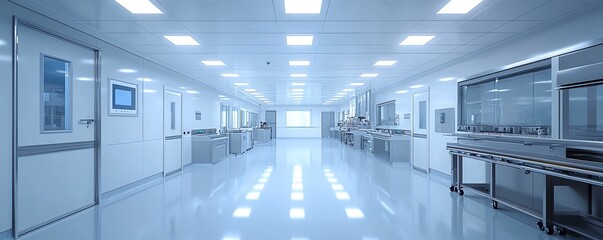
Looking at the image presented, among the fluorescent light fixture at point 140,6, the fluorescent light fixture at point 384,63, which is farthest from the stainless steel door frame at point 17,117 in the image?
the fluorescent light fixture at point 384,63

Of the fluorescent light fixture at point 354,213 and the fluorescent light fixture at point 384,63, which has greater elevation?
the fluorescent light fixture at point 384,63

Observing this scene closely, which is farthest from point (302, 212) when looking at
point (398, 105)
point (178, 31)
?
point (398, 105)

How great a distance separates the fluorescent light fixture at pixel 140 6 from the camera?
3417mm

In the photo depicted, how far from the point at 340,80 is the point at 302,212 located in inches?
247

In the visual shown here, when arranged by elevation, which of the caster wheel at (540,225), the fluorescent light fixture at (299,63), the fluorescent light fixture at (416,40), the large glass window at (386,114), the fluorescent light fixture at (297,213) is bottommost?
the fluorescent light fixture at (297,213)

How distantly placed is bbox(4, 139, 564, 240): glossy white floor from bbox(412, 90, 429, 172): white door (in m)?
1.36

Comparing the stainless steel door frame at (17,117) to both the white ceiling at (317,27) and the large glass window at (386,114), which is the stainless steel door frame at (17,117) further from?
the large glass window at (386,114)

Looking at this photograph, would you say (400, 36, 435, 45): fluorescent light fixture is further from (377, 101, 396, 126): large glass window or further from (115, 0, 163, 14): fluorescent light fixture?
(377, 101, 396, 126): large glass window

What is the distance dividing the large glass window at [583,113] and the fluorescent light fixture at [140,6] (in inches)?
206

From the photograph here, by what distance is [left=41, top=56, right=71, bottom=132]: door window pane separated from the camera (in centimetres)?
372

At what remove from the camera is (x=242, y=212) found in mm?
4145

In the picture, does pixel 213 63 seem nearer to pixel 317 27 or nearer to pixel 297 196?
pixel 317 27

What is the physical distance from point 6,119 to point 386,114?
1155 cm

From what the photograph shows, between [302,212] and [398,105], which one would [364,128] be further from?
[302,212]
